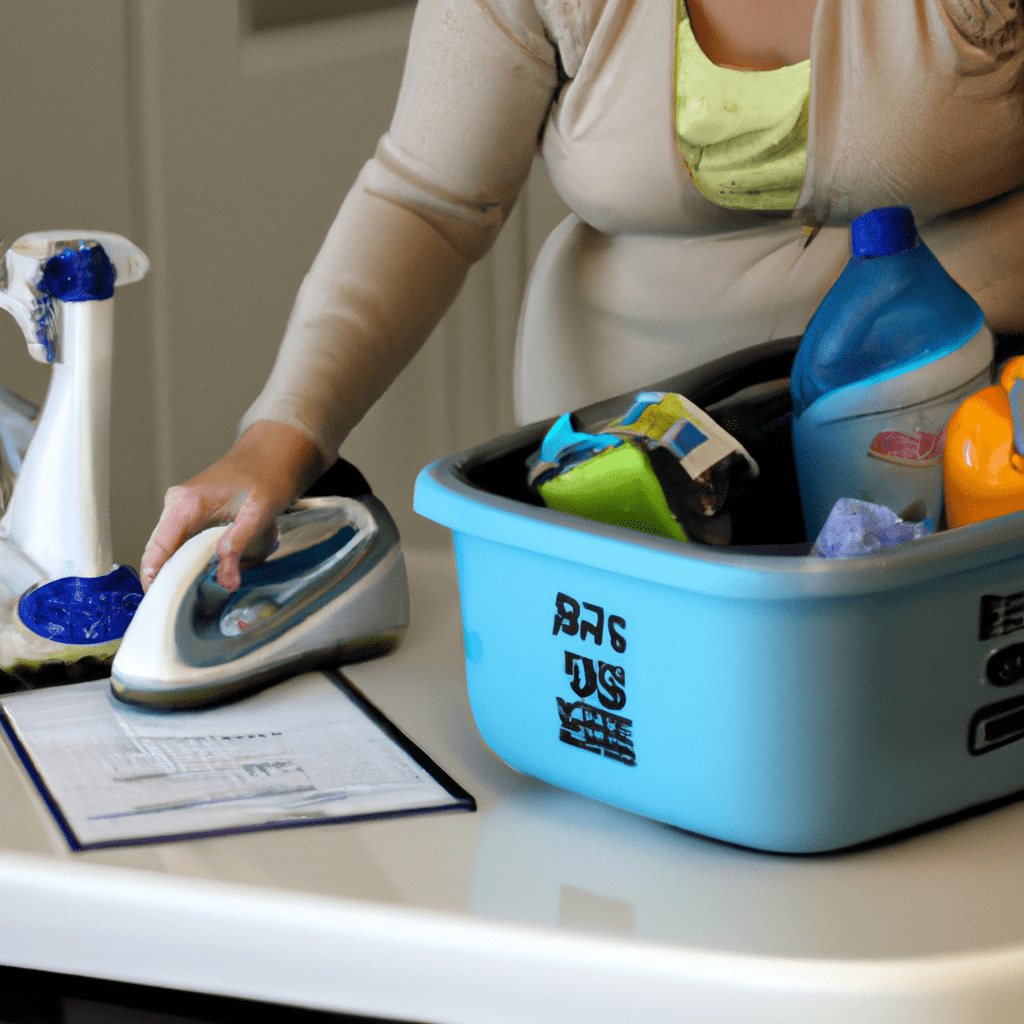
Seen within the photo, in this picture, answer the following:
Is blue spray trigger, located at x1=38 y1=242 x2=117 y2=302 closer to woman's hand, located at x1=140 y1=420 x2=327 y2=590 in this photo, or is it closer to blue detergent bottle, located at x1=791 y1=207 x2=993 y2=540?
woman's hand, located at x1=140 y1=420 x2=327 y2=590

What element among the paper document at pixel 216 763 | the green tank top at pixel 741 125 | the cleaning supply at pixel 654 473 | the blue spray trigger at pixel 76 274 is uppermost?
the green tank top at pixel 741 125

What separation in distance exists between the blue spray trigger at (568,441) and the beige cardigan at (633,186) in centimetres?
23

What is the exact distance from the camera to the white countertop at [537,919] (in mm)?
442

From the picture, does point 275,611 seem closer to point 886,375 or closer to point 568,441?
point 568,441

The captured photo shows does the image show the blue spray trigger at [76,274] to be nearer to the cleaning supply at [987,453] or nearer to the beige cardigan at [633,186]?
the beige cardigan at [633,186]

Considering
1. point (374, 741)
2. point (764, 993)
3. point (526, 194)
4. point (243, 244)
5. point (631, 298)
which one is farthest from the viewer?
point (243, 244)

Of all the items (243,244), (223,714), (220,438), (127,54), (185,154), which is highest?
(127,54)

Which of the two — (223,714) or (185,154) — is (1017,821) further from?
(185,154)

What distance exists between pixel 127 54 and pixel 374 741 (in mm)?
1375

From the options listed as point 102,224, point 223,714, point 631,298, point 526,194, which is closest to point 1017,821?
point 223,714

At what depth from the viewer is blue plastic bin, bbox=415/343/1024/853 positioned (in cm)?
47

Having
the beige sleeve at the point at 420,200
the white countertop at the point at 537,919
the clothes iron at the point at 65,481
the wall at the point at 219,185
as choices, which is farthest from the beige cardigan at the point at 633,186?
the wall at the point at 219,185

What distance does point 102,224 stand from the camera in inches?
69.2

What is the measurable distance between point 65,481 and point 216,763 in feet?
0.78
